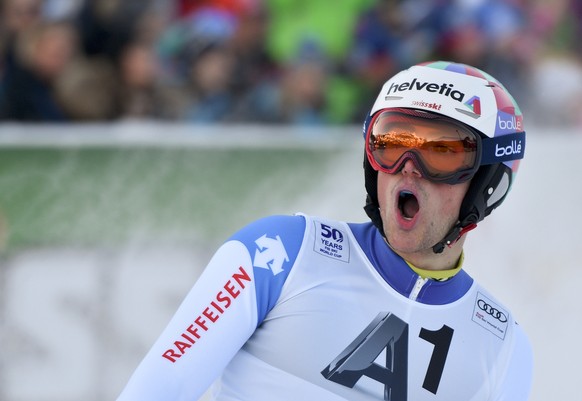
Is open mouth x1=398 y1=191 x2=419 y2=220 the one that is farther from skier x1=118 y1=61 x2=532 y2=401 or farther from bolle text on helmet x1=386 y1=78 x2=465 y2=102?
bolle text on helmet x1=386 y1=78 x2=465 y2=102

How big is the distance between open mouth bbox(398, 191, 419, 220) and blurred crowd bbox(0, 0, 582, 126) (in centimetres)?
376

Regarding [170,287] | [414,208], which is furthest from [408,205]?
[170,287]

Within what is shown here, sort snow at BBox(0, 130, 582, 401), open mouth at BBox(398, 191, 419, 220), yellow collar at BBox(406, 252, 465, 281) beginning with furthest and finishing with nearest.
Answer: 1. snow at BBox(0, 130, 582, 401)
2. yellow collar at BBox(406, 252, 465, 281)
3. open mouth at BBox(398, 191, 419, 220)

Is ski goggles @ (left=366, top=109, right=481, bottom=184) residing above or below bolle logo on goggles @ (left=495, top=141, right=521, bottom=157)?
below

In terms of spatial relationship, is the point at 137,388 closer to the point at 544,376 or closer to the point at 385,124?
the point at 385,124

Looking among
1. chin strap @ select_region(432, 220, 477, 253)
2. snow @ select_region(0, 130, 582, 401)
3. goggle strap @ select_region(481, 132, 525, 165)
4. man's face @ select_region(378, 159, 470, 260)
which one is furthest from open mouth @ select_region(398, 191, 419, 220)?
snow @ select_region(0, 130, 582, 401)

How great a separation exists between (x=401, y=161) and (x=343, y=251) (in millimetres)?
325

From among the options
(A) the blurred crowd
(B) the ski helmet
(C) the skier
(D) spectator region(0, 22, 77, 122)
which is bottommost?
(C) the skier

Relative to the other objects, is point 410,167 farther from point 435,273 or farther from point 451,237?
point 435,273

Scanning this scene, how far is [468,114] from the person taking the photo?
117 inches

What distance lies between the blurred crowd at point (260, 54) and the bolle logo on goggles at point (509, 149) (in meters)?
3.71

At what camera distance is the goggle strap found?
300cm

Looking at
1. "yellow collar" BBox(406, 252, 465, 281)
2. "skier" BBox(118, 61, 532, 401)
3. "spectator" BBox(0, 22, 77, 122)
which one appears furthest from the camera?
"spectator" BBox(0, 22, 77, 122)

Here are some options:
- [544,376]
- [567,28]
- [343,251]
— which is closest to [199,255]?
[544,376]
